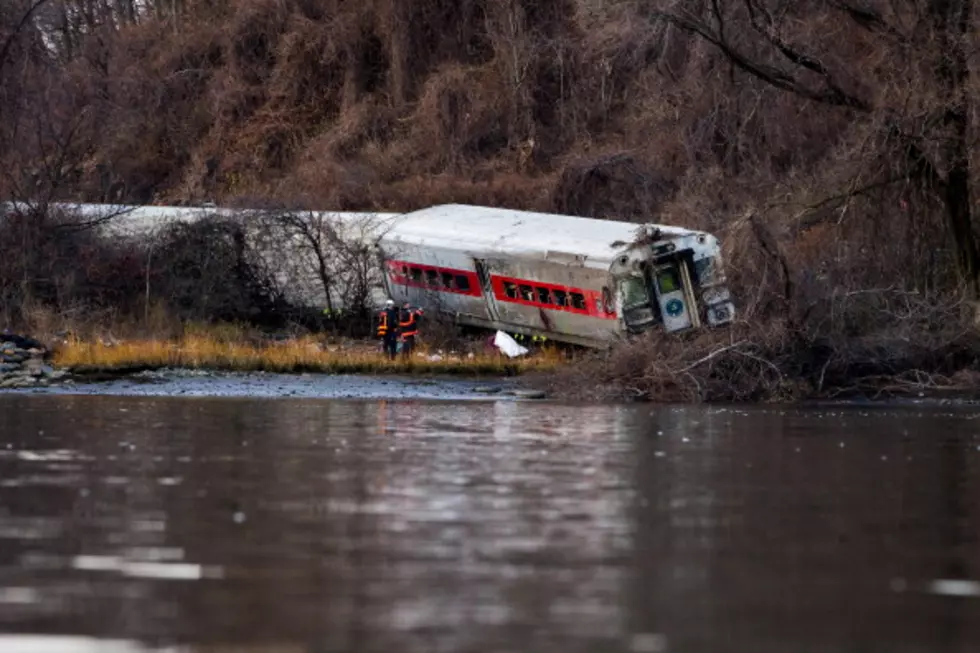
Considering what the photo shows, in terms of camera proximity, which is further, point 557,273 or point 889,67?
point 557,273

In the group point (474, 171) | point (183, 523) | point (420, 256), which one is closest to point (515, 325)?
point (420, 256)

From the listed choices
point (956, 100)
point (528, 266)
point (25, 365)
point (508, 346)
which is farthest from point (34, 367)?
point (956, 100)

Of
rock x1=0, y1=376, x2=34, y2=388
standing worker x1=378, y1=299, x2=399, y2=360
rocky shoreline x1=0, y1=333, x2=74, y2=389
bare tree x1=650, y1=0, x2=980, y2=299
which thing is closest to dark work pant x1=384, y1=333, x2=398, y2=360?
standing worker x1=378, y1=299, x2=399, y2=360

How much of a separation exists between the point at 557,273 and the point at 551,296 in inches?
25.7

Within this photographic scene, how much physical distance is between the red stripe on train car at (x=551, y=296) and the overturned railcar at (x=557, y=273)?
0.07 ft

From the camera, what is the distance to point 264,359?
40125 millimetres

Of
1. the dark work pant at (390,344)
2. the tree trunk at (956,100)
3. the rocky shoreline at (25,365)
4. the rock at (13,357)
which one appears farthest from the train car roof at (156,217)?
the tree trunk at (956,100)

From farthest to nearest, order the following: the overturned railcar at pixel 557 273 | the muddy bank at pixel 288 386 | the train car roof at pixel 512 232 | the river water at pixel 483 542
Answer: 1. the train car roof at pixel 512 232
2. the overturned railcar at pixel 557 273
3. the muddy bank at pixel 288 386
4. the river water at pixel 483 542

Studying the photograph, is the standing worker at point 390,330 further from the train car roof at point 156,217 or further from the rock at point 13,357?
the rock at point 13,357

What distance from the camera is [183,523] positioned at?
576 inches

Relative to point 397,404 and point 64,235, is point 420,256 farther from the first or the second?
point 397,404

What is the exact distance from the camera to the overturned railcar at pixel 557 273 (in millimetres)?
40281

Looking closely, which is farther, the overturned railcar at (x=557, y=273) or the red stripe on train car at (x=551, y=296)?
the red stripe on train car at (x=551, y=296)

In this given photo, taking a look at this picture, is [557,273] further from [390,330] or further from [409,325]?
[390,330]
